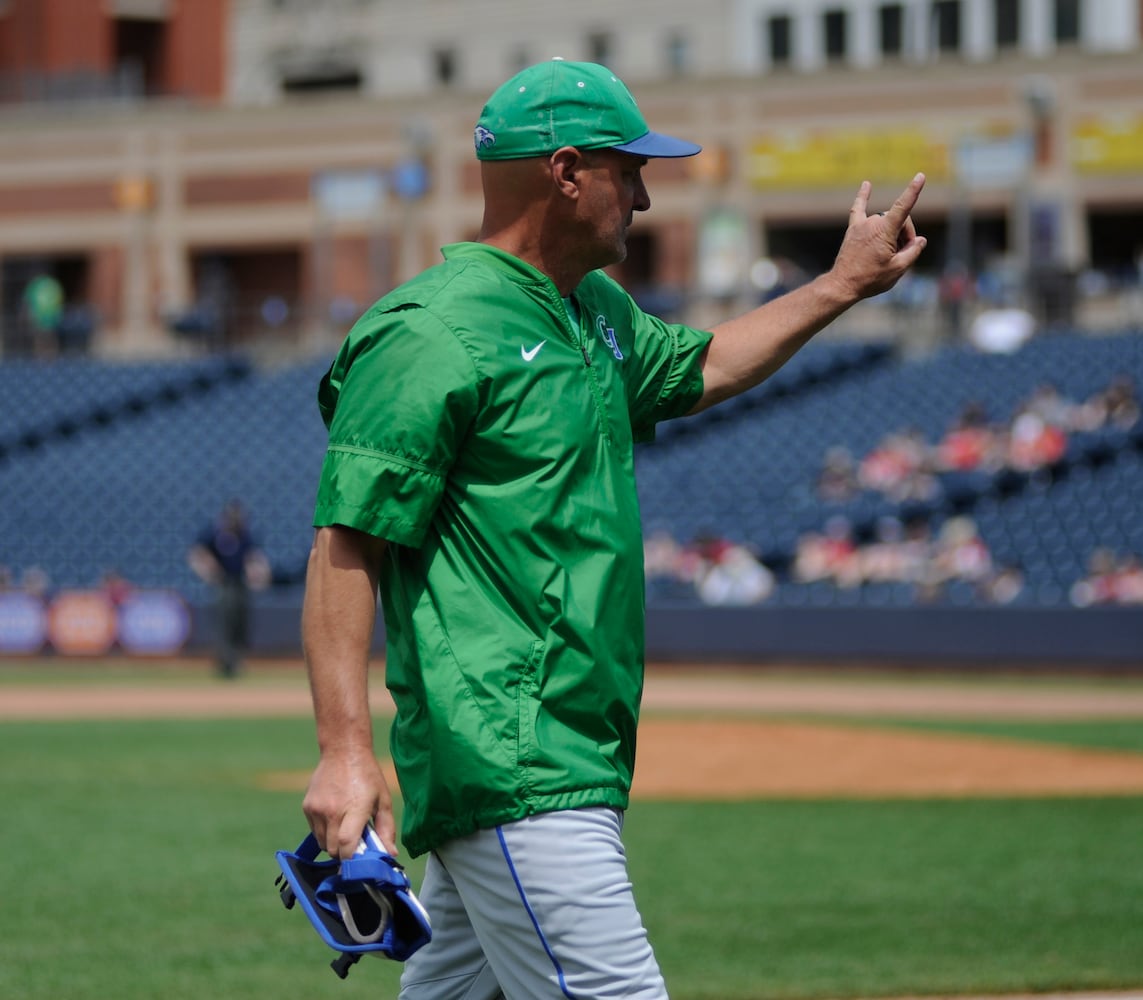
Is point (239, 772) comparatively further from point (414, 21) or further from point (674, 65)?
point (414, 21)

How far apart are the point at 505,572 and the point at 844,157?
3274cm

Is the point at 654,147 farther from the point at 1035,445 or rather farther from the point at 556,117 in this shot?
the point at 1035,445

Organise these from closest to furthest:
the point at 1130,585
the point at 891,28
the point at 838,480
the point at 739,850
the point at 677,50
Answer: the point at 739,850, the point at 1130,585, the point at 838,480, the point at 891,28, the point at 677,50

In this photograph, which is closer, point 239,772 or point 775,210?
→ point 239,772

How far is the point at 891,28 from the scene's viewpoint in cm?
4531

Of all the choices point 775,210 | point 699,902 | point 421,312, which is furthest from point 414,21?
point 421,312

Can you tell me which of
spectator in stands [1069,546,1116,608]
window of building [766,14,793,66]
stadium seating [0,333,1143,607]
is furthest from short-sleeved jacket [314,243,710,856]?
window of building [766,14,793,66]

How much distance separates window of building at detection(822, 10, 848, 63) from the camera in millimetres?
45688

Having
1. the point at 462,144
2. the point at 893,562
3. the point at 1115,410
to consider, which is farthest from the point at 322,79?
the point at 893,562

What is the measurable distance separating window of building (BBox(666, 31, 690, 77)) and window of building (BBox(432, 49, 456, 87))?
642cm

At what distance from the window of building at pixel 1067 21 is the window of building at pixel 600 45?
36.2ft

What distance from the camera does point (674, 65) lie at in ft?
152

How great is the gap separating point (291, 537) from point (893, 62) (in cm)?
1552

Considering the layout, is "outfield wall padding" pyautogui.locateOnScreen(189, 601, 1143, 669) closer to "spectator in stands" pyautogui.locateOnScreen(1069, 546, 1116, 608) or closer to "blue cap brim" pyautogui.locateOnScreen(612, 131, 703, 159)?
"spectator in stands" pyautogui.locateOnScreen(1069, 546, 1116, 608)
